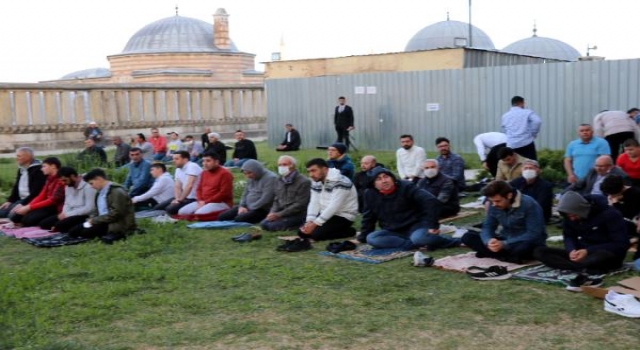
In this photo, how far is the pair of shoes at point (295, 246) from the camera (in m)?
9.36

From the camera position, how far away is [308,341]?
5.80 m

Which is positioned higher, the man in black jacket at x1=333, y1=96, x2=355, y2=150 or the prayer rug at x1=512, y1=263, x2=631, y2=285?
the man in black jacket at x1=333, y1=96, x2=355, y2=150

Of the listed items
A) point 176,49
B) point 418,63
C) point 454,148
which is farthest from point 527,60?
point 176,49

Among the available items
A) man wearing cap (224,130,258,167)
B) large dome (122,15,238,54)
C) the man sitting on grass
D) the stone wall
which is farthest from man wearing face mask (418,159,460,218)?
large dome (122,15,238,54)

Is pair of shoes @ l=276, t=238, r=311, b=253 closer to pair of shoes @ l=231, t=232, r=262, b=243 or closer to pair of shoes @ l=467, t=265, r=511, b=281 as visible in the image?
pair of shoes @ l=231, t=232, r=262, b=243

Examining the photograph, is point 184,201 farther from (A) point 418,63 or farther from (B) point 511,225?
(A) point 418,63

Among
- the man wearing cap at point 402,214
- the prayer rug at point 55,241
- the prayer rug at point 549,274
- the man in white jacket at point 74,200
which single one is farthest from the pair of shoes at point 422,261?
the man in white jacket at point 74,200

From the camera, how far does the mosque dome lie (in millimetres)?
42438

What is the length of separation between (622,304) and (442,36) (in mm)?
36200

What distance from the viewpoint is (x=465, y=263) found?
8.08 m

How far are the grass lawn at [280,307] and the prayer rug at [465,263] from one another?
0.17 meters

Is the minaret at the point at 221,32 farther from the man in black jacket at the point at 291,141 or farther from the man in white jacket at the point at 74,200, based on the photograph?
the man in white jacket at the point at 74,200

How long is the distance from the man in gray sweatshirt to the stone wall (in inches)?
675

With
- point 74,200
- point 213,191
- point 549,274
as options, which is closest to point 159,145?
point 213,191
